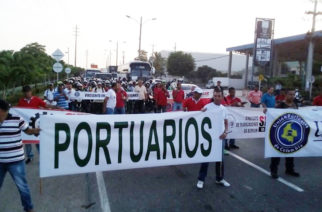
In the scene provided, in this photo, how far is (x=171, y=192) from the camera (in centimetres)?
567

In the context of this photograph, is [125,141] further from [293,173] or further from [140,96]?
[140,96]

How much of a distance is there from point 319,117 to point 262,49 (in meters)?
22.4

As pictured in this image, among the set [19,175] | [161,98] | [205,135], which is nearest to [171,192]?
[205,135]

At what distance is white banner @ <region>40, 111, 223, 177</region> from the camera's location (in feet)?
15.6

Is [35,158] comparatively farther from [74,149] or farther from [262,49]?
[262,49]

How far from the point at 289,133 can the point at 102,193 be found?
389 centimetres

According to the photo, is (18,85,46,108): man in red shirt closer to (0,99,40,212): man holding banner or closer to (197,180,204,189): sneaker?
(0,99,40,212): man holding banner

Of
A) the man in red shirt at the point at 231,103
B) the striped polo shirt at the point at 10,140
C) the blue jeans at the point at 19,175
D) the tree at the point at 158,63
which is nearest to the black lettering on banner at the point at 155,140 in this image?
the blue jeans at the point at 19,175

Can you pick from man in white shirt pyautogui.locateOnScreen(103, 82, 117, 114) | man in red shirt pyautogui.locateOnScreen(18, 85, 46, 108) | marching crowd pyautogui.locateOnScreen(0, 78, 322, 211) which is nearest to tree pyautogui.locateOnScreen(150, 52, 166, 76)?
marching crowd pyautogui.locateOnScreen(0, 78, 322, 211)

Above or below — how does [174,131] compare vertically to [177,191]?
above

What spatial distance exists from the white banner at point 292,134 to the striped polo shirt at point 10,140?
15.0 feet

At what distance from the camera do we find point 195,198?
17.7 feet

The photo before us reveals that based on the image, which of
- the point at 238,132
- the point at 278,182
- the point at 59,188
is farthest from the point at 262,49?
the point at 59,188

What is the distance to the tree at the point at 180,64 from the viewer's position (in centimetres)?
6944
